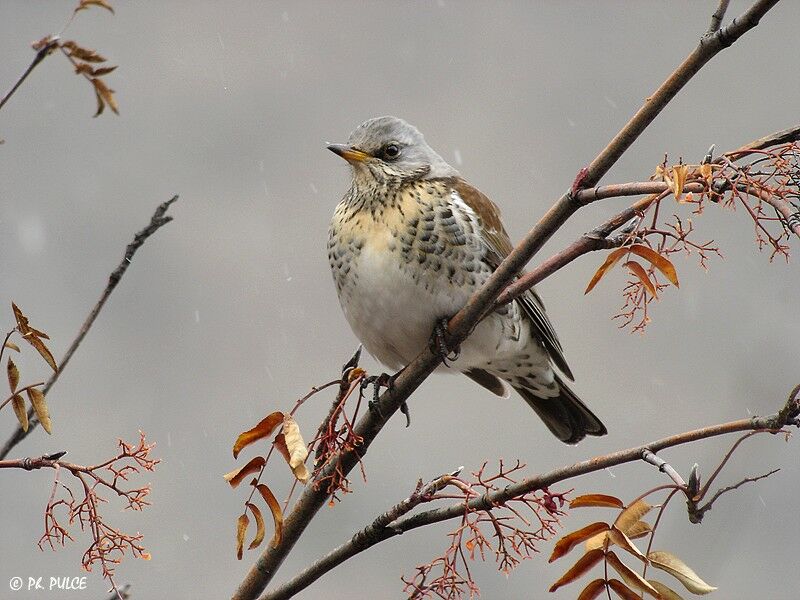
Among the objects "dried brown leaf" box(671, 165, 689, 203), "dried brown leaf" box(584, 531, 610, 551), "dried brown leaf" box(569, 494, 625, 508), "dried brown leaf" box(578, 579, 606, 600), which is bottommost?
"dried brown leaf" box(578, 579, 606, 600)

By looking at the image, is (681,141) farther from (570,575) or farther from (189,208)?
(570,575)

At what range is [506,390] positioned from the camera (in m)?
3.49

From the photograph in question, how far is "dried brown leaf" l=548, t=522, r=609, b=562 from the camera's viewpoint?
134cm

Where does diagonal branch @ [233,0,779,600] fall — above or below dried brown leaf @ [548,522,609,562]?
above

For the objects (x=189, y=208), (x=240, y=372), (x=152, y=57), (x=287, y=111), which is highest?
(x=152, y=57)

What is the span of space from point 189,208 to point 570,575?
5.62 metres

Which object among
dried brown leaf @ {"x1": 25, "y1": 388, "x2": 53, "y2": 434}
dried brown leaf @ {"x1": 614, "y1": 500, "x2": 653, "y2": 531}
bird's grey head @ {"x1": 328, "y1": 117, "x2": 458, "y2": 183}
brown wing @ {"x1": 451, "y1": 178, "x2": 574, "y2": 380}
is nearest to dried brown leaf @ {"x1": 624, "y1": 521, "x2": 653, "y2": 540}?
dried brown leaf @ {"x1": 614, "y1": 500, "x2": 653, "y2": 531}

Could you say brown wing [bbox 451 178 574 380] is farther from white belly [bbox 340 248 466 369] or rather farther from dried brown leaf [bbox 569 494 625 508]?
dried brown leaf [bbox 569 494 625 508]

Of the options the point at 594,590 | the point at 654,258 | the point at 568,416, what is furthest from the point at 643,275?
the point at 568,416

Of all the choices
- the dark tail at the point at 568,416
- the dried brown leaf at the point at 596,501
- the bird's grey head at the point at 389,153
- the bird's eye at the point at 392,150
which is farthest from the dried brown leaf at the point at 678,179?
the dark tail at the point at 568,416

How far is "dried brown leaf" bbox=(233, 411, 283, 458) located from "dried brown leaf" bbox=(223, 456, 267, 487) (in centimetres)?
2

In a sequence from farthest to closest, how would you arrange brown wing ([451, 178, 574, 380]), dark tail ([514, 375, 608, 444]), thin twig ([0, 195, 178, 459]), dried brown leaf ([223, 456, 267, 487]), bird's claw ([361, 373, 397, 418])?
dark tail ([514, 375, 608, 444]) < brown wing ([451, 178, 574, 380]) < bird's claw ([361, 373, 397, 418]) < thin twig ([0, 195, 178, 459]) < dried brown leaf ([223, 456, 267, 487])

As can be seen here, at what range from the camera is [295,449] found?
4.60ft

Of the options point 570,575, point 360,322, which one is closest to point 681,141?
point 360,322
